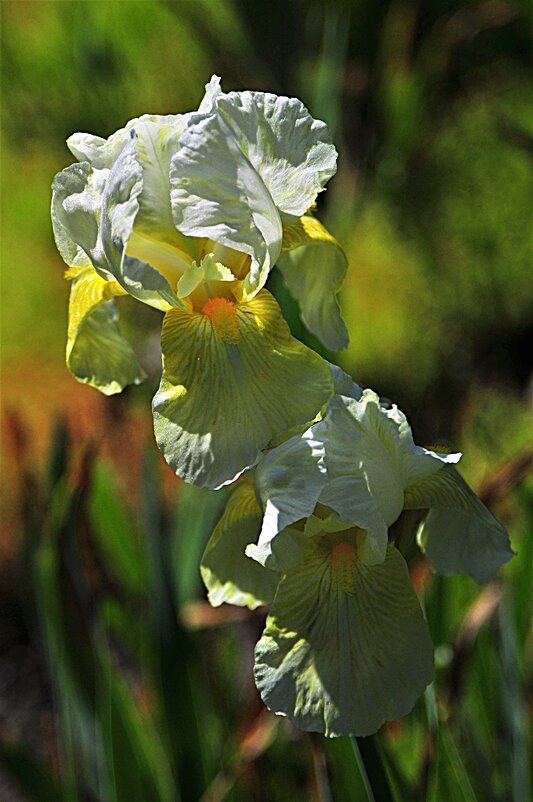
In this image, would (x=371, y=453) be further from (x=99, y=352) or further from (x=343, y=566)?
(x=99, y=352)

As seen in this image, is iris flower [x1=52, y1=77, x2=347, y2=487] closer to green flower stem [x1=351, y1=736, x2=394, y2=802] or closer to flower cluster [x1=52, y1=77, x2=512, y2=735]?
flower cluster [x1=52, y1=77, x2=512, y2=735]

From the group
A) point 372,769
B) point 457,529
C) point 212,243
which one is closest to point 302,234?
point 212,243

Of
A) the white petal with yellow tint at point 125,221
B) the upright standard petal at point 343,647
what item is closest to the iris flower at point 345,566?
the upright standard petal at point 343,647

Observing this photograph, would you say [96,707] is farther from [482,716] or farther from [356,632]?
[356,632]

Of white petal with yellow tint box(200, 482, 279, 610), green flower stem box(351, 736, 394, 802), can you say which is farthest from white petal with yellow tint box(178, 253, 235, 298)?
green flower stem box(351, 736, 394, 802)

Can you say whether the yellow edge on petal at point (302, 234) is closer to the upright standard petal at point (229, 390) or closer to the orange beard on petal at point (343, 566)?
the upright standard petal at point (229, 390)
